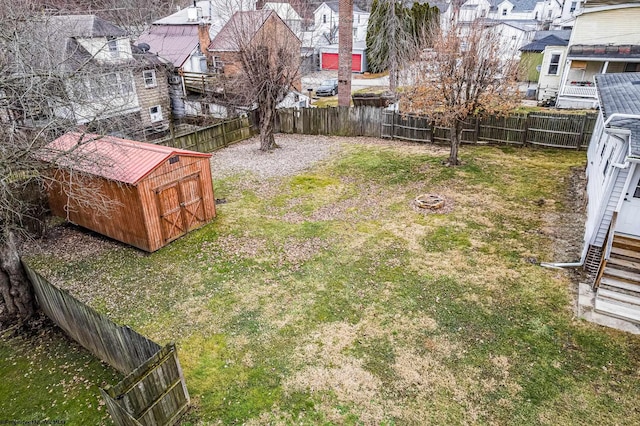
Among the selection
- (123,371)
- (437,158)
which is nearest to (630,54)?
(437,158)

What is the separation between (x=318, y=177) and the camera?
17484mm

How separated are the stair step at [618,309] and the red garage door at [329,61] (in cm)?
4450

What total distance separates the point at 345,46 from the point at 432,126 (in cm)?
706

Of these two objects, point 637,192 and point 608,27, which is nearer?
point 637,192

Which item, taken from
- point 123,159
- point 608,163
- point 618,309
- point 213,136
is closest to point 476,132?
point 608,163

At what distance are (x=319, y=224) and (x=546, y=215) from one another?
7860 mm

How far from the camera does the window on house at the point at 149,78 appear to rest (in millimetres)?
26559

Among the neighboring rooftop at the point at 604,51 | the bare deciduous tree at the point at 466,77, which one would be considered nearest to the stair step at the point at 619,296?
the bare deciduous tree at the point at 466,77

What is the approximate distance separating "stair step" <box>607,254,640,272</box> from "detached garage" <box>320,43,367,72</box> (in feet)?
132

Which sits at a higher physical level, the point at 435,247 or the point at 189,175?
the point at 189,175

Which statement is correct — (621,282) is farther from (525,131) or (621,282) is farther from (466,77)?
(525,131)

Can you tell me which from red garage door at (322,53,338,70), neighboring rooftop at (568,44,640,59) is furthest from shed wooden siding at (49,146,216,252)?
red garage door at (322,53,338,70)

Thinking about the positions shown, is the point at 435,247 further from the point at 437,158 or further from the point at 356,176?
the point at 437,158

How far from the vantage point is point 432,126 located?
2147 cm
